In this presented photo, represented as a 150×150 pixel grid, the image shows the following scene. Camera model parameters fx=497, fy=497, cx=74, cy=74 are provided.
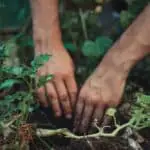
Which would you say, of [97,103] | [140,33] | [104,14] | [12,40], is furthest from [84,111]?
[104,14]

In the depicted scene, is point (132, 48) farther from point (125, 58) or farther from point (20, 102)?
point (20, 102)

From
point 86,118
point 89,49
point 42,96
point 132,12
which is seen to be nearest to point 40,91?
point 42,96

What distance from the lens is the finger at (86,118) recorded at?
112cm

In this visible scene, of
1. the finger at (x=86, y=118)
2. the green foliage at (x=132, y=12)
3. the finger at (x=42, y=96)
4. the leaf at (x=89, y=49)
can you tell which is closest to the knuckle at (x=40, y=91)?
the finger at (x=42, y=96)

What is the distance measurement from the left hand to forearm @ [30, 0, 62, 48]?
135 millimetres

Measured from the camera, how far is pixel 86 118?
113 centimetres

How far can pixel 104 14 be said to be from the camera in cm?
178

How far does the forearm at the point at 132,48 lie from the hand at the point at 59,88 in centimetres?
9

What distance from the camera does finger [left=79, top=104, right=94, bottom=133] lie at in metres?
1.12

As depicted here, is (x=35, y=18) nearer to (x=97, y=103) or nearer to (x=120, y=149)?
(x=97, y=103)

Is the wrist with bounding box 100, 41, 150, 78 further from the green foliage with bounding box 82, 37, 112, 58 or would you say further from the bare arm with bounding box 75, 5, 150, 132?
the green foliage with bounding box 82, 37, 112, 58

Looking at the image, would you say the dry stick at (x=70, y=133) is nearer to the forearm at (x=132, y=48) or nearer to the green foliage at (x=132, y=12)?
the forearm at (x=132, y=48)

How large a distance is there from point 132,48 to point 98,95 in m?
0.14

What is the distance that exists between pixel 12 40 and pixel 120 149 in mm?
470
